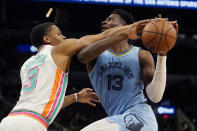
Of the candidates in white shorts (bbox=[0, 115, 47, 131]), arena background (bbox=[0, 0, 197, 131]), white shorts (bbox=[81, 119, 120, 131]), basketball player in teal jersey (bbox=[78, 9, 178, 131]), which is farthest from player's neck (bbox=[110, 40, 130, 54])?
arena background (bbox=[0, 0, 197, 131])

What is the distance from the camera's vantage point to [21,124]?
3.01 metres

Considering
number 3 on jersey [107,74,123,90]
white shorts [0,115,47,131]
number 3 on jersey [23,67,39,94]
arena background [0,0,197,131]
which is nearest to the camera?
white shorts [0,115,47,131]

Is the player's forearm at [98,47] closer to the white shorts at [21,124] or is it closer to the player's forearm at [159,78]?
the player's forearm at [159,78]

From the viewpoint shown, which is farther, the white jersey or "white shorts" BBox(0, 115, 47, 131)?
the white jersey

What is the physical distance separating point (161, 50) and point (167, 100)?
1411 cm

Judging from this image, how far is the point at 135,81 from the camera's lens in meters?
3.63

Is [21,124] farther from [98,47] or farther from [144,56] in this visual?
[144,56]

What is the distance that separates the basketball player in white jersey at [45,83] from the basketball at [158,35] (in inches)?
3.9

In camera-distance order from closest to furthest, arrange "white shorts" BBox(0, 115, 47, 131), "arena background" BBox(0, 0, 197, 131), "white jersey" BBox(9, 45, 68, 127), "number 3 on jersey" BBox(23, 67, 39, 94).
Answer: "white shorts" BBox(0, 115, 47, 131) < "white jersey" BBox(9, 45, 68, 127) < "number 3 on jersey" BBox(23, 67, 39, 94) < "arena background" BBox(0, 0, 197, 131)

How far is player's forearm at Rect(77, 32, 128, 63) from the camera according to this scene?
326cm

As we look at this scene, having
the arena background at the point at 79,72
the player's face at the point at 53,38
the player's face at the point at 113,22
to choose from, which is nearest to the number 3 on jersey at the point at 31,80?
the player's face at the point at 53,38

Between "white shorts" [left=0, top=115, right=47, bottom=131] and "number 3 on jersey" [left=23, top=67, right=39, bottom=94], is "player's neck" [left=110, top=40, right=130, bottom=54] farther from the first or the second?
Result: "white shorts" [left=0, top=115, right=47, bottom=131]

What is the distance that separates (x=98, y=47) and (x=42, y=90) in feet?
2.22

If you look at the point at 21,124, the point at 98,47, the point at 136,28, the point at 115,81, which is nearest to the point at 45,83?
the point at 21,124
